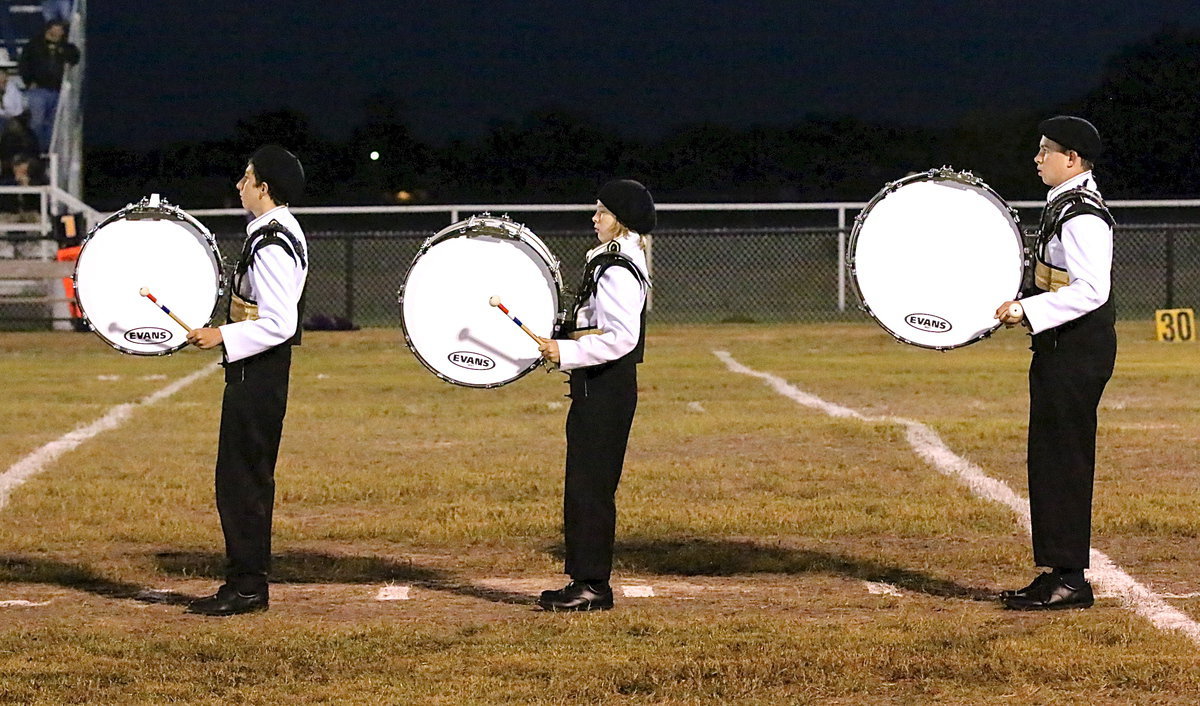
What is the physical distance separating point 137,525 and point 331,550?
1085mm

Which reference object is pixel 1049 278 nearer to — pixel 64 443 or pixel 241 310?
pixel 241 310

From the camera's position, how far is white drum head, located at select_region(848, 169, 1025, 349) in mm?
7195

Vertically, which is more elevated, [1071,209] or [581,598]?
[1071,209]

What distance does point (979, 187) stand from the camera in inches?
293

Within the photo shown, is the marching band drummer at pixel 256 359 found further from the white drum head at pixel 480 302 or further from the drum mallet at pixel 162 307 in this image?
the white drum head at pixel 480 302

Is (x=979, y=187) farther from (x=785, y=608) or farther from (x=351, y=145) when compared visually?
(x=351, y=145)

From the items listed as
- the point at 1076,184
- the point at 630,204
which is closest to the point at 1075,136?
the point at 1076,184

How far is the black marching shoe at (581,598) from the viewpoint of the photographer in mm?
7109

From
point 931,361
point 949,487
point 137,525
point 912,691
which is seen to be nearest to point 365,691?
point 912,691

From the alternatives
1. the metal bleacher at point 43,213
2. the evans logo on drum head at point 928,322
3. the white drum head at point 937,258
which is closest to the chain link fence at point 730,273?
the metal bleacher at point 43,213

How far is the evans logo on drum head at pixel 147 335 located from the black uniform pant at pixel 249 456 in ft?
1.11

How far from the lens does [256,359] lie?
23.0ft

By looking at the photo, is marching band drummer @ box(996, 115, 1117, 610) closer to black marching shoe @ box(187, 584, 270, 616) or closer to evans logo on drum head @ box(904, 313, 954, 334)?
evans logo on drum head @ box(904, 313, 954, 334)

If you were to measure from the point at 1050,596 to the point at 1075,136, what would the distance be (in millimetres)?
1549
